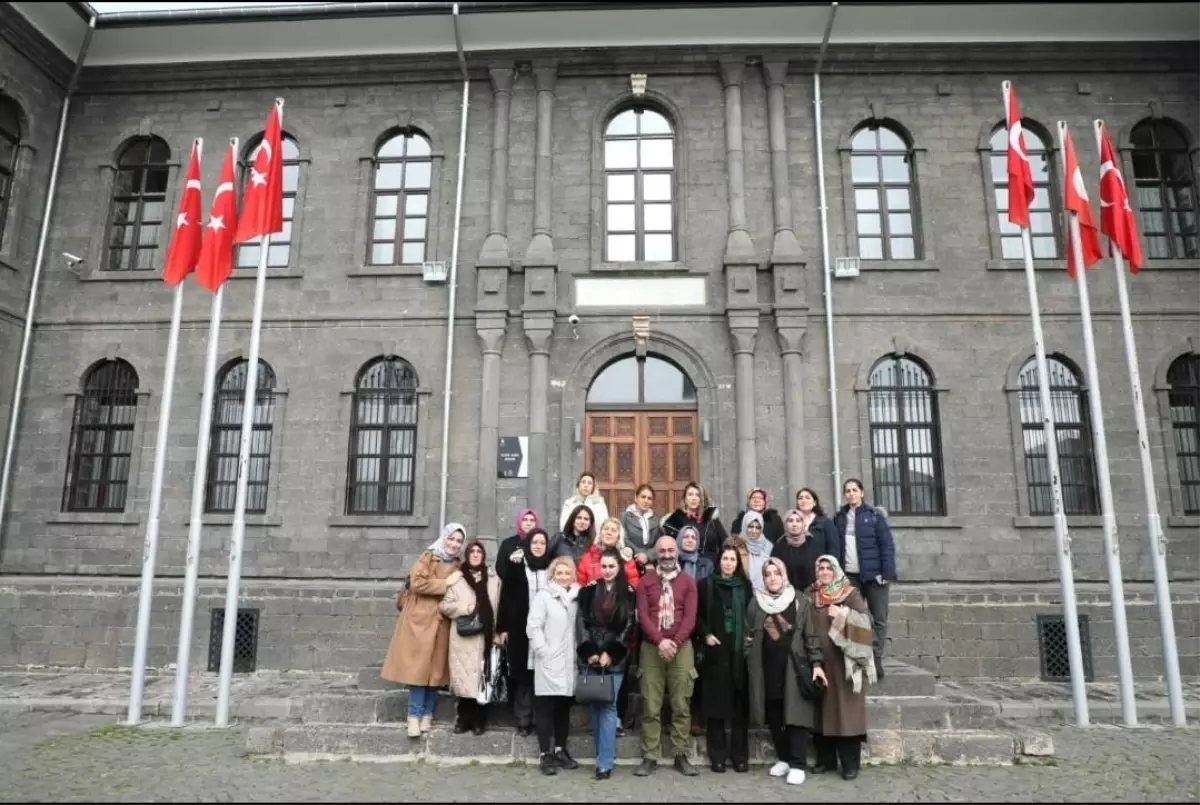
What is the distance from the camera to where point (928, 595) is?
38.6 feet

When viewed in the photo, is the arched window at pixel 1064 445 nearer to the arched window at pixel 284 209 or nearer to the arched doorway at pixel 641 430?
the arched doorway at pixel 641 430

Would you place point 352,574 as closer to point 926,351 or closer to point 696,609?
point 696,609

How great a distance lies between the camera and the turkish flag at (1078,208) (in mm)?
10195

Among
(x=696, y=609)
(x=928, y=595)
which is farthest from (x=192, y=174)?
(x=928, y=595)

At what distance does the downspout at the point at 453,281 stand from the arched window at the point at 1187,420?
→ 1164cm

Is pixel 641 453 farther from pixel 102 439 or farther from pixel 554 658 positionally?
pixel 102 439

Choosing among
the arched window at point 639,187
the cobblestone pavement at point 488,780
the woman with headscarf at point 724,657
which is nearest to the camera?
the cobblestone pavement at point 488,780

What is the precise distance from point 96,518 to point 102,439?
1396 millimetres

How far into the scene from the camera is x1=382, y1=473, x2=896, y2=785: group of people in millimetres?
6930

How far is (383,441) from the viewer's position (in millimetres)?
13164

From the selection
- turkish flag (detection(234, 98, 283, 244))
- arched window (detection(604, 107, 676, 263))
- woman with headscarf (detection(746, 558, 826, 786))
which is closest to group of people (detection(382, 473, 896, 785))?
woman with headscarf (detection(746, 558, 826, 786))

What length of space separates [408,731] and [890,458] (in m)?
8.55

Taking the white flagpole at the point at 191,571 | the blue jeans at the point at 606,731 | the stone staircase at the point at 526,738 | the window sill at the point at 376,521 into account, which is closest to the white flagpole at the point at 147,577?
the white flagpole at the point at 191,571

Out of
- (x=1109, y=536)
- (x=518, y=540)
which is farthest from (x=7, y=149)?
(x=1109, y=536)
